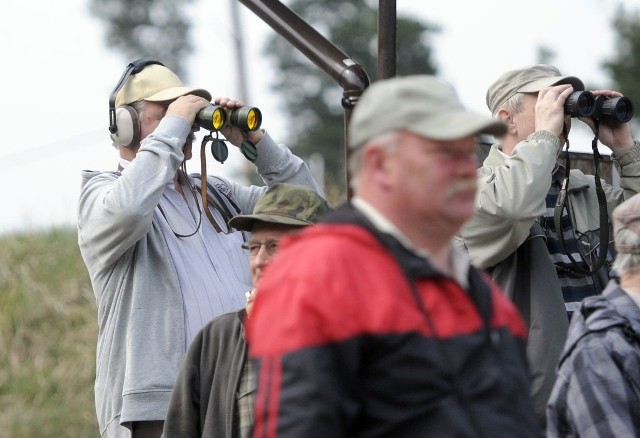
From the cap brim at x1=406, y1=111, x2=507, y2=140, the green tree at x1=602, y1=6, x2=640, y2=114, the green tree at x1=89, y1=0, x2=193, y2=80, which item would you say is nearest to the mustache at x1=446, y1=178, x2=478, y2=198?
the cap brim at x1=406, y1=111, x2=507, y2=140

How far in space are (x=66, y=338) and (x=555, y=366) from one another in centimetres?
703

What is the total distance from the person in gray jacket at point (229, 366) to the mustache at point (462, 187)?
1.33 metres

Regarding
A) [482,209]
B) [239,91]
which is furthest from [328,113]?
[482,209]

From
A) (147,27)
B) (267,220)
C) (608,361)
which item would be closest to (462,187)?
(608,361)

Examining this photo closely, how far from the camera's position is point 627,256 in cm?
347

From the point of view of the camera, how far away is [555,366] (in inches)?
163

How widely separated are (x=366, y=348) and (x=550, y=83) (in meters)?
2.55

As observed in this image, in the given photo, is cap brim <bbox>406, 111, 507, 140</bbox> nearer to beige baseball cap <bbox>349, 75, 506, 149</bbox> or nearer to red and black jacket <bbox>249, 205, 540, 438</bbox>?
beige baseball cap <bbox>349, 75, 506, 149</bbox>

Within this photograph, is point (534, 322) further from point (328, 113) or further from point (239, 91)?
point (328, 113)

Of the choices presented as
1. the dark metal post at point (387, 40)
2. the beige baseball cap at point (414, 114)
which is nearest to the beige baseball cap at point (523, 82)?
the dark metal post at point (387, 40)

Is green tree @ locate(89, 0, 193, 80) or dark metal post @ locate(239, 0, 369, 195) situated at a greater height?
dark metal post @ locate(239, 0, 369, 195)

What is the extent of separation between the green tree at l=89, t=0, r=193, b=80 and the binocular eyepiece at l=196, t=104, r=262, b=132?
26157 mm

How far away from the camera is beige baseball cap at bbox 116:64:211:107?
4738 millimetres

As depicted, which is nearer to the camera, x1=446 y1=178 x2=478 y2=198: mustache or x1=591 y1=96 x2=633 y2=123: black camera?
x1=446 y1=178 x2=478 y2=198: mustache
